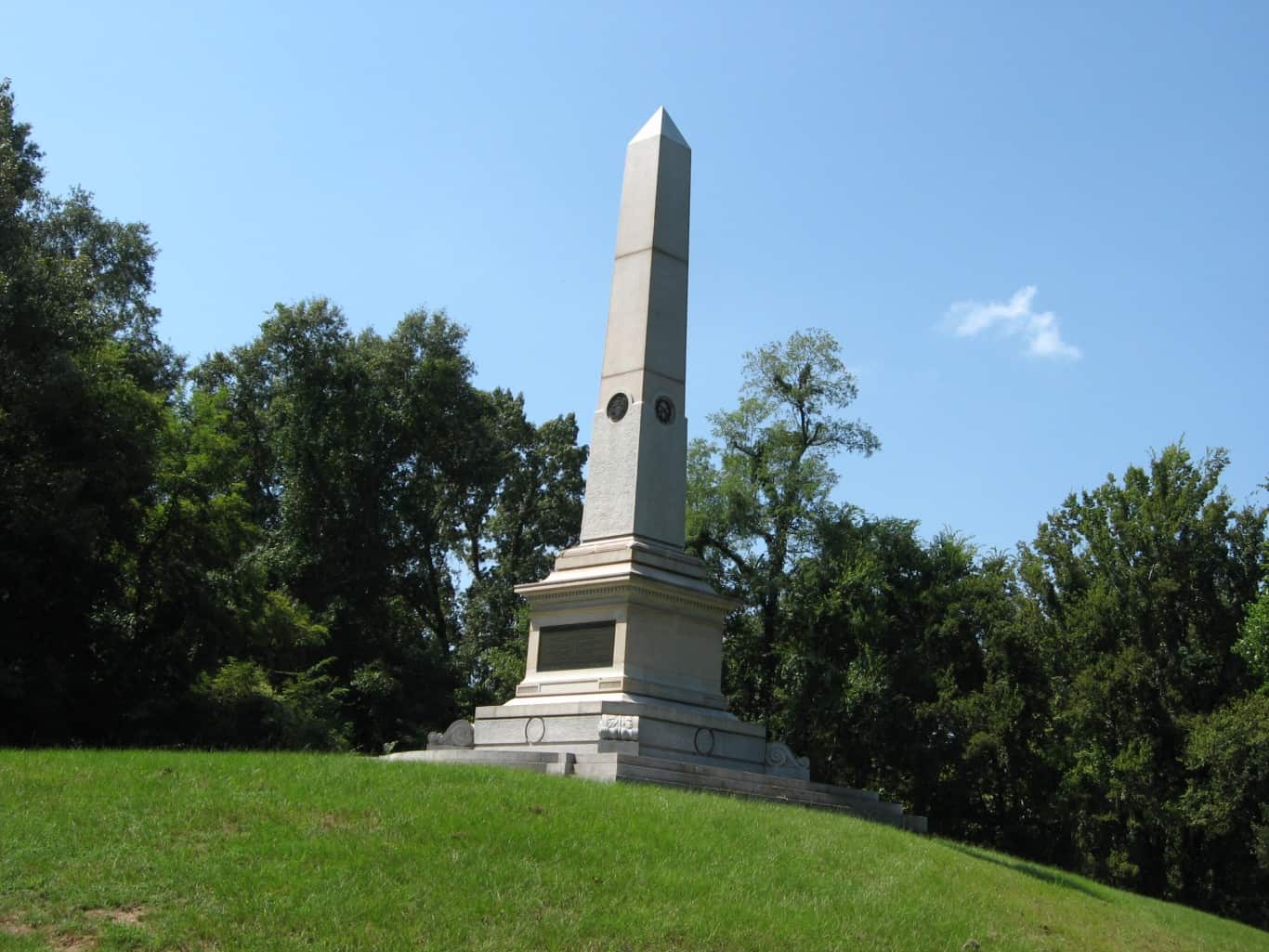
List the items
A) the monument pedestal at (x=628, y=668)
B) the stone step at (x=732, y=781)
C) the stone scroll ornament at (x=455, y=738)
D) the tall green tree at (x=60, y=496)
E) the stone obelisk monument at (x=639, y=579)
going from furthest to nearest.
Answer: the tall green tree at (x=60, y=496) → the stone scroll ornament at (x=455, y=738) → the stone obelisk monument at (x=639, y=579) → the monument pedestal at (x=628, y=668) → the stone step at (x=732, y=781)

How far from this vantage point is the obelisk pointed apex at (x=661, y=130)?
19.5 m

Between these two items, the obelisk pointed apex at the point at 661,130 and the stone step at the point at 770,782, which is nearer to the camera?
the stone step at the point at 770,782

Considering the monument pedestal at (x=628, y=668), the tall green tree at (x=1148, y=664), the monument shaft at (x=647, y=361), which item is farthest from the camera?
the tall green tree at (x=1148, y=664)

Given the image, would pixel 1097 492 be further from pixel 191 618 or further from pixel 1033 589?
pixel 191 618

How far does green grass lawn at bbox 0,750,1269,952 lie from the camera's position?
8320 millimetres

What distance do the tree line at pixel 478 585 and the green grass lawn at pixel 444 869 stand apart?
388 inches

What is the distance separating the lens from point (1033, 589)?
101 ft

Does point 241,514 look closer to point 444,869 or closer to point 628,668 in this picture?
point 628,668

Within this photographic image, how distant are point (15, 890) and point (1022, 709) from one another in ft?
80.2

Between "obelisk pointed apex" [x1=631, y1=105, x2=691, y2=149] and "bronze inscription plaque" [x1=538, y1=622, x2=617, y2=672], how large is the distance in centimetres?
754

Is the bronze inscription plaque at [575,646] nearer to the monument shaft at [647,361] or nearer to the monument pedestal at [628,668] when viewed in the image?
the monument pedestal at [628,668]

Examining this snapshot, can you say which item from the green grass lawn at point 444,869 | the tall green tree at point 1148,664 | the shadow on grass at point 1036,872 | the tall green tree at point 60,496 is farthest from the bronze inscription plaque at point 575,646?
the tall green tree at point 1148,664

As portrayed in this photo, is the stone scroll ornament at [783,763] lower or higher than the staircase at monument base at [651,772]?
higher

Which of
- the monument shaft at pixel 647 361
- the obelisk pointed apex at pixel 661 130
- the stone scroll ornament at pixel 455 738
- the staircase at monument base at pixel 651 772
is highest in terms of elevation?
the obelisk pointed apex at pixel 661 130
